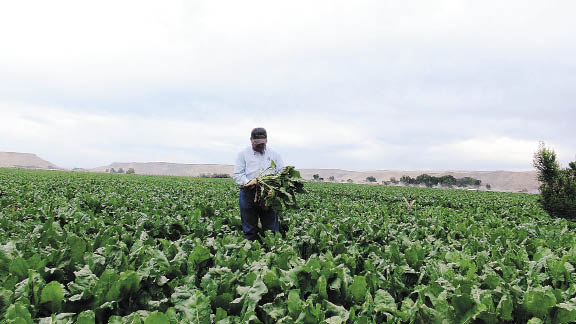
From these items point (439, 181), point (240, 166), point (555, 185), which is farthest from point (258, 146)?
point (439, 181)

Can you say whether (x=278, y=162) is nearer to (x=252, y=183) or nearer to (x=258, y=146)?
(x=258, y=146)

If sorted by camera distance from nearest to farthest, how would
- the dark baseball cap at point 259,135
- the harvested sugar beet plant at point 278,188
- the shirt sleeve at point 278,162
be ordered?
1. the harvested sugar beet plant at point 278,188
2. the dark baseball cap at point 259,135
3. the shirt sleeve at point 278,162

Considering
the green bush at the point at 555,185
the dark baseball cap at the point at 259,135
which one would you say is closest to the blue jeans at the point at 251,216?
the dark baseball cap at the point at 259,135

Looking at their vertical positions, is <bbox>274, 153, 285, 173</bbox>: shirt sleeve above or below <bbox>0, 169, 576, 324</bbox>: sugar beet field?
Answer: above

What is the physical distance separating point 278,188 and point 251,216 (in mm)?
833

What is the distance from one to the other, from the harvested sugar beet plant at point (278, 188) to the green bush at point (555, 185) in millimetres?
15031

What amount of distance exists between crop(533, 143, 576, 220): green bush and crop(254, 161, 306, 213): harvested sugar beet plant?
1503 centimetres

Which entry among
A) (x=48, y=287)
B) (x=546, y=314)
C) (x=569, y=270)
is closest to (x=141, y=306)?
(x=48, y=287)

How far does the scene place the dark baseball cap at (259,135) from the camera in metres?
4.99

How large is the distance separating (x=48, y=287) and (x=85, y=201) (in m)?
8.57

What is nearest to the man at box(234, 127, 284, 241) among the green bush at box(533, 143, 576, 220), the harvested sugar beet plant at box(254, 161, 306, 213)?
the harvested sugar beet plant at box(254, 161, 306, 213)

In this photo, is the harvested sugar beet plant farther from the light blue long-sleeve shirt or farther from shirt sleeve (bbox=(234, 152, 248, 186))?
shirt sleeve (bbox=(234, 152, 248, 186))

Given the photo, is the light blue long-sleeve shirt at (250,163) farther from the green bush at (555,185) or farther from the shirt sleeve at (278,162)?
the green bush at (555,185)

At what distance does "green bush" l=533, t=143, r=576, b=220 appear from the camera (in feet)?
45.6
